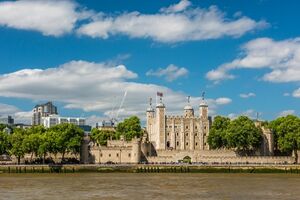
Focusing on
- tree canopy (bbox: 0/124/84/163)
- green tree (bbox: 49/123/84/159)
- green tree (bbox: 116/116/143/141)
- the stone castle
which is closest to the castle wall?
the stone castle

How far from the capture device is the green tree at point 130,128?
451 feet

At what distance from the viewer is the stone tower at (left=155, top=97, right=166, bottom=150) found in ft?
433

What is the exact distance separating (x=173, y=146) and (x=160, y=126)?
5.70 meters

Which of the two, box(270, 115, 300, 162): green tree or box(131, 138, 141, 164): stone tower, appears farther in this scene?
box(131, 138, 141, 164): stone tower

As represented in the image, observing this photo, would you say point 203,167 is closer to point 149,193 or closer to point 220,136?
point 220,136

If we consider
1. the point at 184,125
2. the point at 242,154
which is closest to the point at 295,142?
the point at 242,154

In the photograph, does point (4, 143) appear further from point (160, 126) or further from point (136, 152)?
point (160, 126)

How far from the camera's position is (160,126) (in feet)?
437

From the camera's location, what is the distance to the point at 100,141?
141875 mm

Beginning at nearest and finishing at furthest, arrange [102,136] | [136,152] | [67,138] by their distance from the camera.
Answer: [67,138], [136,152], [102,136]

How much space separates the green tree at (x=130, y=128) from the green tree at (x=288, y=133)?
1342 inches

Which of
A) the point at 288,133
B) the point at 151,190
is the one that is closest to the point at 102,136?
the point at 288,133

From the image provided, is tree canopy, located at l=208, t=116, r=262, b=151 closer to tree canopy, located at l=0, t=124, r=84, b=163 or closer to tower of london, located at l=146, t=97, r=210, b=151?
tower of london, located at l=146, t=97, r=210, b=151

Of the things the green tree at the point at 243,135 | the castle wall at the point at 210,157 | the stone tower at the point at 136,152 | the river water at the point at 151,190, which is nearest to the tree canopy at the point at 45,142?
the stone tower at the point at 136,152
